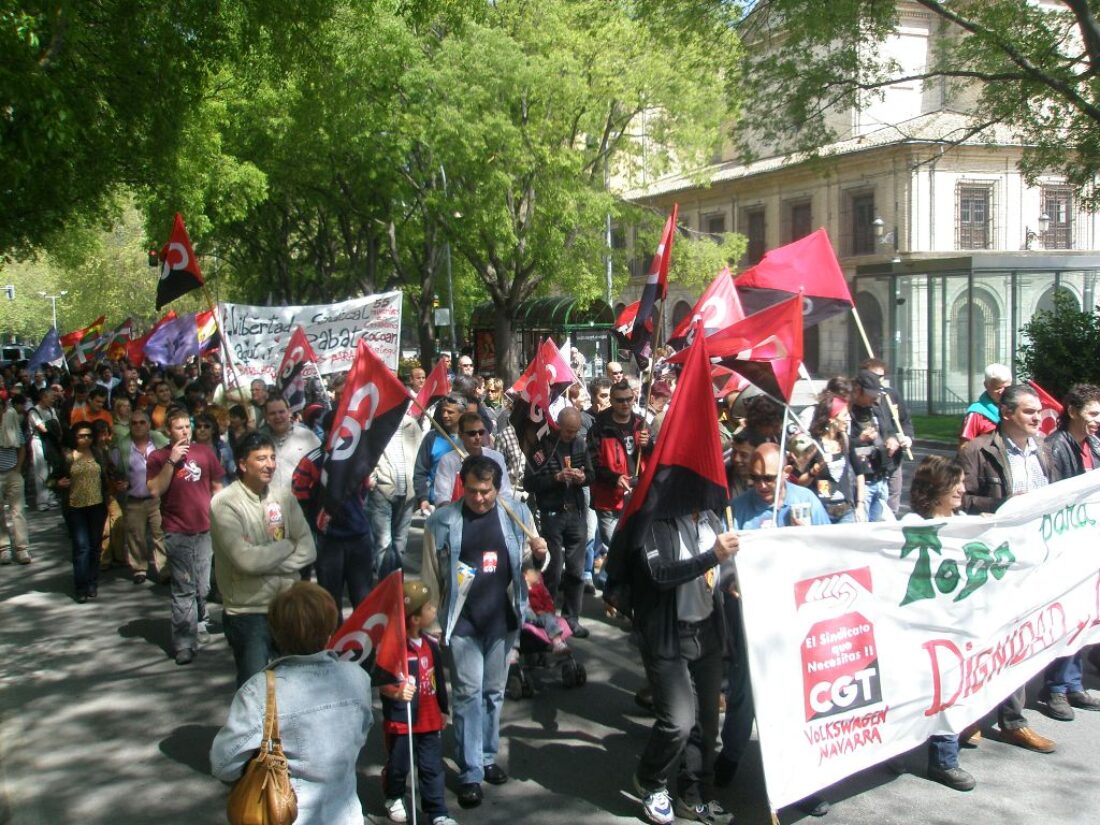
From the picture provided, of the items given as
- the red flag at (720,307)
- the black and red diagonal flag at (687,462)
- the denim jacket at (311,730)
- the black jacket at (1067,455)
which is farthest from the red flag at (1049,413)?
the denim jacket at (311,730)

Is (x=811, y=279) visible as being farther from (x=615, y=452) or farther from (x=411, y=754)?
(x=411, y=754)

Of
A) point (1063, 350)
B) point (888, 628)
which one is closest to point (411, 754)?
point (888, 628)

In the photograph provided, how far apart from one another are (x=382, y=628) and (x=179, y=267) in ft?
23.8

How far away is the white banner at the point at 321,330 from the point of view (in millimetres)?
13133

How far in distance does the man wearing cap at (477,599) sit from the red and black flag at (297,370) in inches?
213

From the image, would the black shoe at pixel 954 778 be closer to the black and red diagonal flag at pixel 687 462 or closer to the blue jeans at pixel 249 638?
the black and red diagonal flag at pixel 687 462

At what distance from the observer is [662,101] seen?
26.0 m

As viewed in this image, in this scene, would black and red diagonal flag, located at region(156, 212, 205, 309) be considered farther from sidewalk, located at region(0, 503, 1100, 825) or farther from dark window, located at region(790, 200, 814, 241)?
dark window, located at region(790, 200, 814, 241)

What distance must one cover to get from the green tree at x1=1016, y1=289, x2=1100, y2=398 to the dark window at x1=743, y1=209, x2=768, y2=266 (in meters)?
30.7

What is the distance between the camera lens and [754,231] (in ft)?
166

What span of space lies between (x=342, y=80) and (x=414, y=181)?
170 inches

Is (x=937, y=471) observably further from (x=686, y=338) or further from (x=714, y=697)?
(x=686, y=338)

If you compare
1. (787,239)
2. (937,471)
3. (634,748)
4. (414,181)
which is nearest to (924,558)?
(937,471)

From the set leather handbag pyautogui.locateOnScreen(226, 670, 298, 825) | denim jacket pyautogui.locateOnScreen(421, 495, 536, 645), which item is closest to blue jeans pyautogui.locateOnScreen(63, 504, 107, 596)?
denim jacket pyautogui.locateOnScreen(421, 495, 536, 645)
